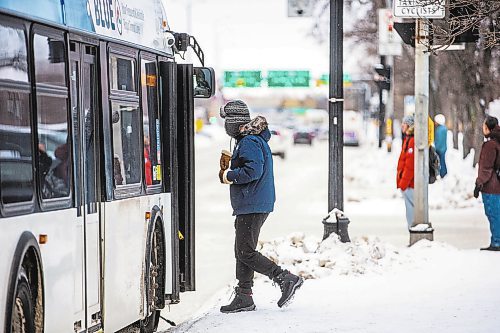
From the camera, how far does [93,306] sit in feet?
27.5

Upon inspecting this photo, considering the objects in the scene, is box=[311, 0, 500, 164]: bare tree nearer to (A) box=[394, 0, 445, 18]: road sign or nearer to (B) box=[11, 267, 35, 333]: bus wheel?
(A) box=[394, 0, 445, 18]: road sign

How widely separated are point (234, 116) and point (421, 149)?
6.24m

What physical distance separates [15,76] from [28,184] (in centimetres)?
60

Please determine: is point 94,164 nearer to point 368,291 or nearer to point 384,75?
point 368,291

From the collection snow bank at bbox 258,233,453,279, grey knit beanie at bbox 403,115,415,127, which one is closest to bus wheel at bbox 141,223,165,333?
snow bank at bbox 258,233,453,279

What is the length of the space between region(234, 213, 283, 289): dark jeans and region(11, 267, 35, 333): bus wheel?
385 cm

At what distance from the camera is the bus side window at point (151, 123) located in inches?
395

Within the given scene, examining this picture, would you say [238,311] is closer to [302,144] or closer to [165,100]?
[165,100]

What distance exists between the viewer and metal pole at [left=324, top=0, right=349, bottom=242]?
14586 mm

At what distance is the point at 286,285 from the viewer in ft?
35.5

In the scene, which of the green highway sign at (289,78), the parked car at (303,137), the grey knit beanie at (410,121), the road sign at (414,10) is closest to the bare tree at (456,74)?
the grey knit beanie at (410,121)

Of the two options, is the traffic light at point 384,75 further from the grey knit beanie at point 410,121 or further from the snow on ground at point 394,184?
the grey knit beanie at point 410,121

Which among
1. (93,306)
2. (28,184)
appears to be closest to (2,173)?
(28,184)

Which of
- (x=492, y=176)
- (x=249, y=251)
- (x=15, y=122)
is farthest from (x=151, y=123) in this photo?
(x=492, y=176)
